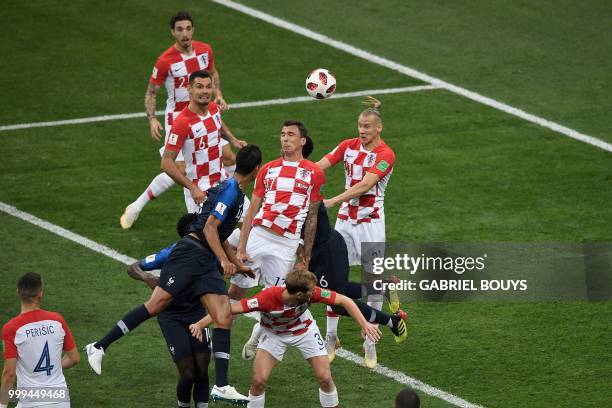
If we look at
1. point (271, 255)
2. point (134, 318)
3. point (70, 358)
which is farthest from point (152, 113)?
point (70, 358)

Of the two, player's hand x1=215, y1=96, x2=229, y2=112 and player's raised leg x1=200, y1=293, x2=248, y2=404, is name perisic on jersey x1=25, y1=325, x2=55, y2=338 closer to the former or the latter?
player's raised leg x1=200, y1=293, x2=248, y2=404

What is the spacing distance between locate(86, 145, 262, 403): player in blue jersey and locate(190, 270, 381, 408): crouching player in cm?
45

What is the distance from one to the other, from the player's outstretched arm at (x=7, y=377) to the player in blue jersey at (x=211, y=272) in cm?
142

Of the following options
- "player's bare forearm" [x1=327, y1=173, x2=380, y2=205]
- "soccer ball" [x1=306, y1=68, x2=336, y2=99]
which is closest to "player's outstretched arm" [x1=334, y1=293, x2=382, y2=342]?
"player's bare forearm" [x1=327, y1=173, x2=380, y2=205]

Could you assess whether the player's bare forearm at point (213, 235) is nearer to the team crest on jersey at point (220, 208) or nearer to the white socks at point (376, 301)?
the team crest on jersey at point (220, 208)

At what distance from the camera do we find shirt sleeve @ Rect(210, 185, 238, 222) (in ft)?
37.3

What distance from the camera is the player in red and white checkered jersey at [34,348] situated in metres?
9.76

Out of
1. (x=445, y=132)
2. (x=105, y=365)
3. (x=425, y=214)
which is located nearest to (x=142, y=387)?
(x=105, y=365)

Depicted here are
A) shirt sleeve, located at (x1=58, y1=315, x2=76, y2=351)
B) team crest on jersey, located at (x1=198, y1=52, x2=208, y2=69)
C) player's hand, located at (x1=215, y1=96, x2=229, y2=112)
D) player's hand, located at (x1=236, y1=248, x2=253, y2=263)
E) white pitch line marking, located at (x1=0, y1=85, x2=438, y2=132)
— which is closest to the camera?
shirt sleeve, located at (x1=58, y1=315, x2=76, y2=351)

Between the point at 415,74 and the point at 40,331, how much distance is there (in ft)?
40.0

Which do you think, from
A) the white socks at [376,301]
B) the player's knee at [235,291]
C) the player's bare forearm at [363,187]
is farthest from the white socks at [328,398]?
the player's bare forearm at [363,187]

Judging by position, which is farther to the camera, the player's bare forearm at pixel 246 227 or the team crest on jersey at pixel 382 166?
the team crest on jersey at pixel 382 166

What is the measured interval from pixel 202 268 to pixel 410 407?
3.72 meters

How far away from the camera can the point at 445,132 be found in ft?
60.8
